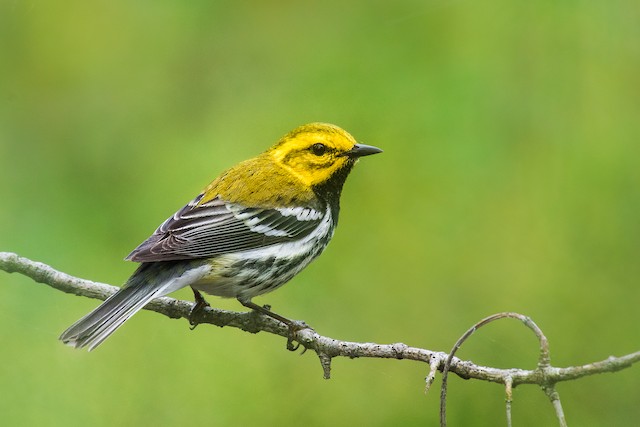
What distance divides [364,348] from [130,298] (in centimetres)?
65

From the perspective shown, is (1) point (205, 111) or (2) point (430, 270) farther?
(1) point (205, 111)

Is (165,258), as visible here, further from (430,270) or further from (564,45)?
(564,45)

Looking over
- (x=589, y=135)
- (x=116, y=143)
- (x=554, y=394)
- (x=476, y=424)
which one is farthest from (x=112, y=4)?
(x=554, y=394)

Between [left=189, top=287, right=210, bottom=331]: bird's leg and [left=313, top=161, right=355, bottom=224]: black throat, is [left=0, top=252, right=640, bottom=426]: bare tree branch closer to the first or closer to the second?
[left=189, top=287, right=210, bottom=331]: bird's leg

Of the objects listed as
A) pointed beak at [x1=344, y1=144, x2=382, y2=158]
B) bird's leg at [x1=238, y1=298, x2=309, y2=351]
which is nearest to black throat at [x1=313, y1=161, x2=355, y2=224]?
pointed beak at [x1=344, y1=144, x2=382, y2=158]

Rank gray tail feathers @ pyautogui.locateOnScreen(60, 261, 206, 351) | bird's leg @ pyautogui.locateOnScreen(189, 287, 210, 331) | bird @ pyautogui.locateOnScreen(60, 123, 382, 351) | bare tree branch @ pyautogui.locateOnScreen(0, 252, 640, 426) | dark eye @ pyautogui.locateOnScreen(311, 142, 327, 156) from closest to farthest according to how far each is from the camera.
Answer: bare tree branch @ pyautogui.locateOnScreen(0, 252, 640, 426)
gray tail feathers @ pyautogui.locateOnScreen(60, 261, 206, 351)
bird @ pyautogui.locateOnScreen(60, 123, 382, 351)
bird's leg @ pyautogui.locateOnScreen(189, 287, 210, 331)
dark eye @ pyautogui.locateOnScreen(311, 142, 327, 156)

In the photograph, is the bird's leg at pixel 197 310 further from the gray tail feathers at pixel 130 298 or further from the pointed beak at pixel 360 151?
the pointed beak at pixel 360 151

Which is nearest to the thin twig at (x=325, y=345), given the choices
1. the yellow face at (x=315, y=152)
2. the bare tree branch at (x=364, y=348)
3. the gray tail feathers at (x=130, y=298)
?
the bare tree branch at (x=364, y=348)

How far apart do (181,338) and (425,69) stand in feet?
4.88

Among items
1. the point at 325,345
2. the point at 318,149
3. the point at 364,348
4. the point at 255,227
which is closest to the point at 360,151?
the point at 318,149

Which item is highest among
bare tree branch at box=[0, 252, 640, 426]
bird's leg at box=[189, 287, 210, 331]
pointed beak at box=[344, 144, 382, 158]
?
pointed beak at box=[344, 144, 382, 158]

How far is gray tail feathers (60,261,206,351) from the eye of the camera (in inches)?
81.6

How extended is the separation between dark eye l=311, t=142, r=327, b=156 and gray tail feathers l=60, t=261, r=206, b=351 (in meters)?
0.52

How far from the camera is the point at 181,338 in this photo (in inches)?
117
